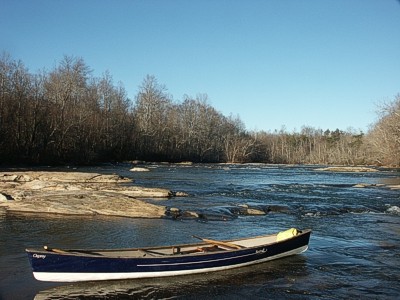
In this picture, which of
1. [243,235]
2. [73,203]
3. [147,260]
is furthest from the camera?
[73,203]

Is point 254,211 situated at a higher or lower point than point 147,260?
lower

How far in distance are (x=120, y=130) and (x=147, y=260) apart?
74312 millimetres

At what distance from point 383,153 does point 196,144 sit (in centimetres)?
4319

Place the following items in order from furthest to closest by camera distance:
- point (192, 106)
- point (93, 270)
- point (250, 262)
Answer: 1. point (192, 106)
2. point (250, 262)
3. point (93, 270)

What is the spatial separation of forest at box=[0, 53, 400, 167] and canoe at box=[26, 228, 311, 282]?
150 feet

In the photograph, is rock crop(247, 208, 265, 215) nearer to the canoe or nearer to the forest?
the canoe

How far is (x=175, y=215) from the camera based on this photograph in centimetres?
1920

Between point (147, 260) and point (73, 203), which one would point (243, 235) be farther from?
point (73, 203)

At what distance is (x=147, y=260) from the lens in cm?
1002

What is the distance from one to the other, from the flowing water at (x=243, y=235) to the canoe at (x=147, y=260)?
23cm

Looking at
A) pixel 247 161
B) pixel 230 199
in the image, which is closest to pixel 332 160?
pixel 247 161

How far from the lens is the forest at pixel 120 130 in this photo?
56.8 metres

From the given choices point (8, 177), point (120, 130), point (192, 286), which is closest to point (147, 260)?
point (192, 286)

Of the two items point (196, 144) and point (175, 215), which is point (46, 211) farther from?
point (196, 144)
